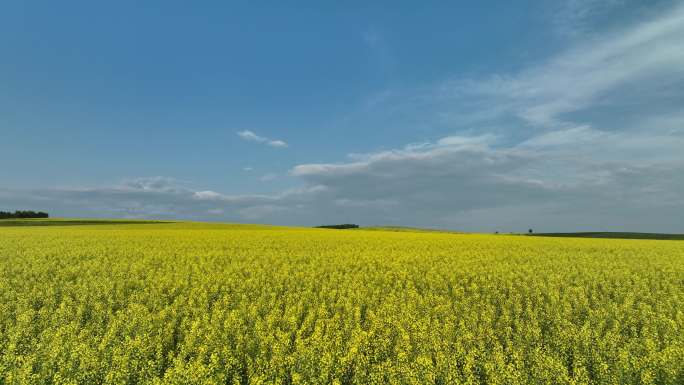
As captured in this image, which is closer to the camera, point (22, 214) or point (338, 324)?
point (338, 324)

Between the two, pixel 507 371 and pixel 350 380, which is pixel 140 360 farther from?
pixel 507 371

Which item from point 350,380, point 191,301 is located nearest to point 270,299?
point 191,301

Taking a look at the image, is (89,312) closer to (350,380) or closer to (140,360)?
(140,360)

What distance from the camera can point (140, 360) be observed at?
884 centimetres

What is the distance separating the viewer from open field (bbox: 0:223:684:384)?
8289 millimetres

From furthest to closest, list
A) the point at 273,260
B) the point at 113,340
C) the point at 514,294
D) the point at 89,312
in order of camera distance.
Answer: the point at 273,260 → the point at 514,294 → the point at 89,312 → the point at 113,340

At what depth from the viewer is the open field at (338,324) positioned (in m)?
8.29

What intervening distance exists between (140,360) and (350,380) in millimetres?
4905

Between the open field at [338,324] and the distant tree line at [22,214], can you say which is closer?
the open field at [338,324]

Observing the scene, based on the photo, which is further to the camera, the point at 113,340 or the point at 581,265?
the point at 581,265

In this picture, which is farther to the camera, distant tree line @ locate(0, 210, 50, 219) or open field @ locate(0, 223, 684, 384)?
distant tree line @ locate(0, 210, 50, 219)

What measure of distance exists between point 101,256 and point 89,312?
12.5 m

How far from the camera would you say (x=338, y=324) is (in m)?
10.7

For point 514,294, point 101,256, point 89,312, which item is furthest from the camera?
point 101,256
